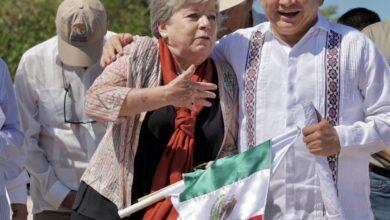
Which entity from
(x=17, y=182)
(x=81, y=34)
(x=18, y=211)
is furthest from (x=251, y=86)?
(x=81, y=34)

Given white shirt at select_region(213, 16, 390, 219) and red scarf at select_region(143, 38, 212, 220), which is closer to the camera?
white shirt at select_region(213, 16, 390, 219)

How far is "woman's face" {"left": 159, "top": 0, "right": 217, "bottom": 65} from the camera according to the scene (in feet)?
14.2

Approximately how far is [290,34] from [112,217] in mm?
1057

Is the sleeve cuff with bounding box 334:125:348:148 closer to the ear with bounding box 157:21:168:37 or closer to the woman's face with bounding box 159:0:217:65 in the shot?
the woman's face with bounding box 159:0:217:65

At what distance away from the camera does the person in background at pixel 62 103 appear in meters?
6.14

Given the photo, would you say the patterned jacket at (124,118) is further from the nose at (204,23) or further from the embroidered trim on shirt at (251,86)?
the nose at (204,23)

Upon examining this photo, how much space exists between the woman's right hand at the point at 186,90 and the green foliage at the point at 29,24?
15.5m

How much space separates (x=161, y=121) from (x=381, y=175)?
2368 millimetres

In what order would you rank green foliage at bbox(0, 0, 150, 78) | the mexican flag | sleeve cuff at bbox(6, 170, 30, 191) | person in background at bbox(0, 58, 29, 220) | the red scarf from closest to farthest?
the mexican flag → the red scarf → person in background at bbox(0, 58, 29, 220) → sleeve cuff at bbox(6, 170, 30, 191) → green foliage at bbox(0, 0, 150, 78)

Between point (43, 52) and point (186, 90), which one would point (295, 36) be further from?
point (43, 52)

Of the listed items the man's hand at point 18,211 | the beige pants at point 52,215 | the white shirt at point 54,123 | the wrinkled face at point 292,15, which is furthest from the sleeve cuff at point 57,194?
the wrinkled face at point 292,15

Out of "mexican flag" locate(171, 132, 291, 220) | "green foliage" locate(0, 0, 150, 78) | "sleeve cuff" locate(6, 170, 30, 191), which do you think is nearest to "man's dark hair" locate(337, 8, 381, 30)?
"sleeve cuff" locate(6, 170, 30, 191)

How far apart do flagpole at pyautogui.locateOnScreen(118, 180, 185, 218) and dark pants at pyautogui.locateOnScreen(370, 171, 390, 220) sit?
2336mm

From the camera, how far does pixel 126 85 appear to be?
4.32 metres
